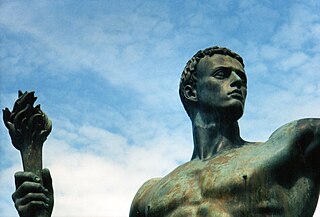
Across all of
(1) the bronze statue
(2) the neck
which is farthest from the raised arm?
(2) the neck

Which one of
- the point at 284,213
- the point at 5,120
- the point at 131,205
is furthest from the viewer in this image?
the point at 131,205

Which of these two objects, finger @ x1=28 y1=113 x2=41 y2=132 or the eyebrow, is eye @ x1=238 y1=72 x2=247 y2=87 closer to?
the eyebrow

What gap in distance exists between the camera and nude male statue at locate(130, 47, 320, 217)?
11.2m

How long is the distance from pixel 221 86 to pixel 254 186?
6.01 ft

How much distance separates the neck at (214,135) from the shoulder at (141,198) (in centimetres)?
85

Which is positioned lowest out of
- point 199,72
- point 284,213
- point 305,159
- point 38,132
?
point 284,213

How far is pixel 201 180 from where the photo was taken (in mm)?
11820

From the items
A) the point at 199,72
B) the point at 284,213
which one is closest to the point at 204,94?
the point at 199,72

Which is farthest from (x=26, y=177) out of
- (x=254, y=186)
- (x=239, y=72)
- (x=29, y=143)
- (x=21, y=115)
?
(x=239, y=72)

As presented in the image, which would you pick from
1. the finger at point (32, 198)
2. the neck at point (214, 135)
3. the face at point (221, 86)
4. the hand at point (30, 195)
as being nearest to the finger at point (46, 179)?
the hand at point (30, 195)

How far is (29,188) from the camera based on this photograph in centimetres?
1134

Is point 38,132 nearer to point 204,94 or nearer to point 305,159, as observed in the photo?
point 204,94

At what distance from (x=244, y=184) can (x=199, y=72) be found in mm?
2349

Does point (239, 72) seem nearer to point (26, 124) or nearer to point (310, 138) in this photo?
point (310, 138)
